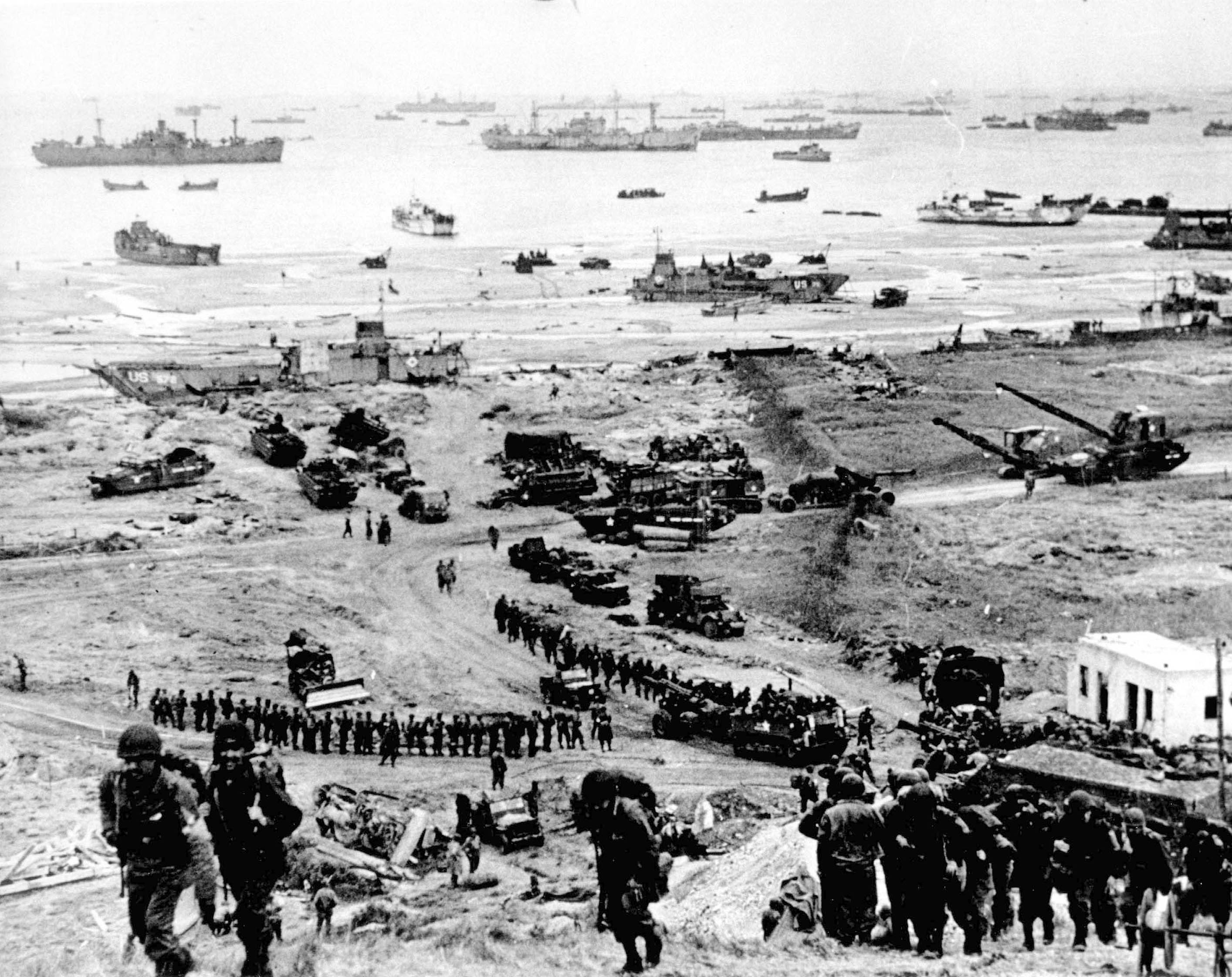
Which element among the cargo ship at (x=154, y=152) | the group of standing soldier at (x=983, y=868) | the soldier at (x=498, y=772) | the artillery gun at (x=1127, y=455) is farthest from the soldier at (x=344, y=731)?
the cargo ship at (x=154, y=152)

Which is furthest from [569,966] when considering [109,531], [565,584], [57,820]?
[109,531]

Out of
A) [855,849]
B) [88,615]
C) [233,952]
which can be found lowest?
[88,615]

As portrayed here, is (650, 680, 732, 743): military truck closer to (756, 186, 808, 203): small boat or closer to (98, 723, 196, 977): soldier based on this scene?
(98, 723, 196, 977): soldier

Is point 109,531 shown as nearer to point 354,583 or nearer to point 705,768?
point 354,583

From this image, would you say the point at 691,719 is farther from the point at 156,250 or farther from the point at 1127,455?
the point at 156,250

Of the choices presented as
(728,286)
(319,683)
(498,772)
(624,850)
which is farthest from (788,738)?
(728,286)

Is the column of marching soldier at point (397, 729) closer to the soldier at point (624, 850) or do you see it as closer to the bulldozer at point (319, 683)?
the bulldozer at point (319, 683)
